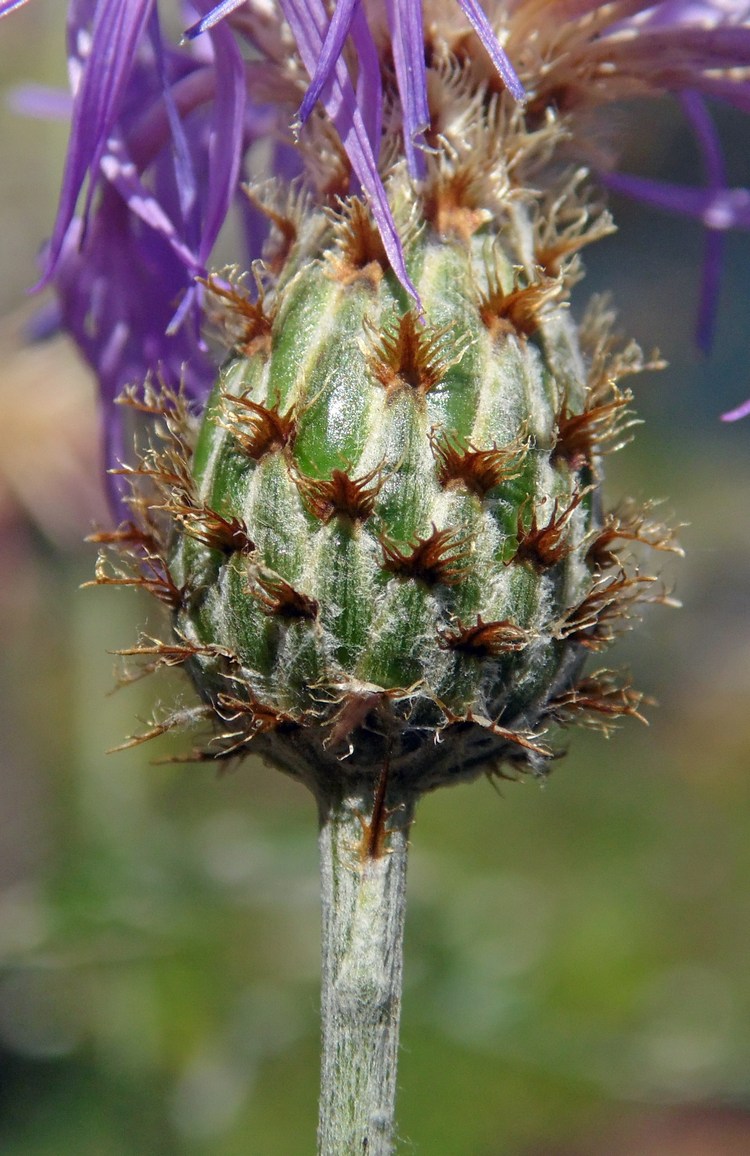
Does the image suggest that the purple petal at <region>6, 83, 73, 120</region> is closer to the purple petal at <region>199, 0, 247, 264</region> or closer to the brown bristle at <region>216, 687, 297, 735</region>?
the purple petal at <region>199, 0, 247, 264</region>

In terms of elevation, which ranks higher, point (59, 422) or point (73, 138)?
point (59, 422)

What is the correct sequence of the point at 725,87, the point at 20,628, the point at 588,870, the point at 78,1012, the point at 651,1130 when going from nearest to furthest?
the point at 725,87, the point at 78,1012, the point at 20,628, the point at 651,1130, the point at 588,870

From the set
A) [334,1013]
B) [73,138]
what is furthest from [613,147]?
[334,1013]

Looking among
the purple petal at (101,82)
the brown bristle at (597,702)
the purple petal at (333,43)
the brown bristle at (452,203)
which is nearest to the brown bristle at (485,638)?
the brown bristle at (597,702)

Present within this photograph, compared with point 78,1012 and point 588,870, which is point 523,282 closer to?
point 78,1012

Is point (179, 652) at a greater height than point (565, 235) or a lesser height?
lesser

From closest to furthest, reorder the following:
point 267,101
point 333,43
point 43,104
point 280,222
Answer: point 333,43
point 280,222
point 267,101
point 43,104

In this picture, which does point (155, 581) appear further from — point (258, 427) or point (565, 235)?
point (565, 235)

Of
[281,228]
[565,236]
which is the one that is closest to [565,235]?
[565,236]
